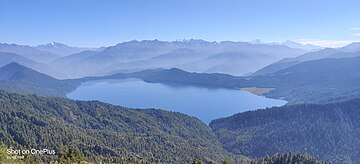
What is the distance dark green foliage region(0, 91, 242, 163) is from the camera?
96.6 meters

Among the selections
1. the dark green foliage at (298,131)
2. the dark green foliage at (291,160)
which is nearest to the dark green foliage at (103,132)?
the dark green foliage at (298,131)

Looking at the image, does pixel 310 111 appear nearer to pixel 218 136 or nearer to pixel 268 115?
pixel 268 115

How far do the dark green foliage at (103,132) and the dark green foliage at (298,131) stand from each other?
1066 centimetres

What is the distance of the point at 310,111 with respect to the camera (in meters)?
175

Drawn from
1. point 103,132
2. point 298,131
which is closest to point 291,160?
point 103,132

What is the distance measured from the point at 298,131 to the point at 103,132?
3041 inches

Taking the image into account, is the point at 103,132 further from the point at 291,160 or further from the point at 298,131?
the point at 298,131

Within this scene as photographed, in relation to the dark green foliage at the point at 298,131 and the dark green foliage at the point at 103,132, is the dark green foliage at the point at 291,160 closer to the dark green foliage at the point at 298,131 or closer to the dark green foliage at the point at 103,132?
the dark green foliage at the point at 103,132

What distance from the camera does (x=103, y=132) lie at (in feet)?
403

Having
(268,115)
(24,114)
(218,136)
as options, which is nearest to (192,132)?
(218,136)

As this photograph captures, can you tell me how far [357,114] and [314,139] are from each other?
3425 centimetres

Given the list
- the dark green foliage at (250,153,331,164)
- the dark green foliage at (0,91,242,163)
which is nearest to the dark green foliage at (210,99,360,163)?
the dark green foliage at (0,91,242,163)

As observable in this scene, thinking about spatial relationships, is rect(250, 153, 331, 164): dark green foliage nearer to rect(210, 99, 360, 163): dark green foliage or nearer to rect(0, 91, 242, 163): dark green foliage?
rect(0, 91, 242, 163): dark green foliage

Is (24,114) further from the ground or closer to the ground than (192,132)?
further from the ground
